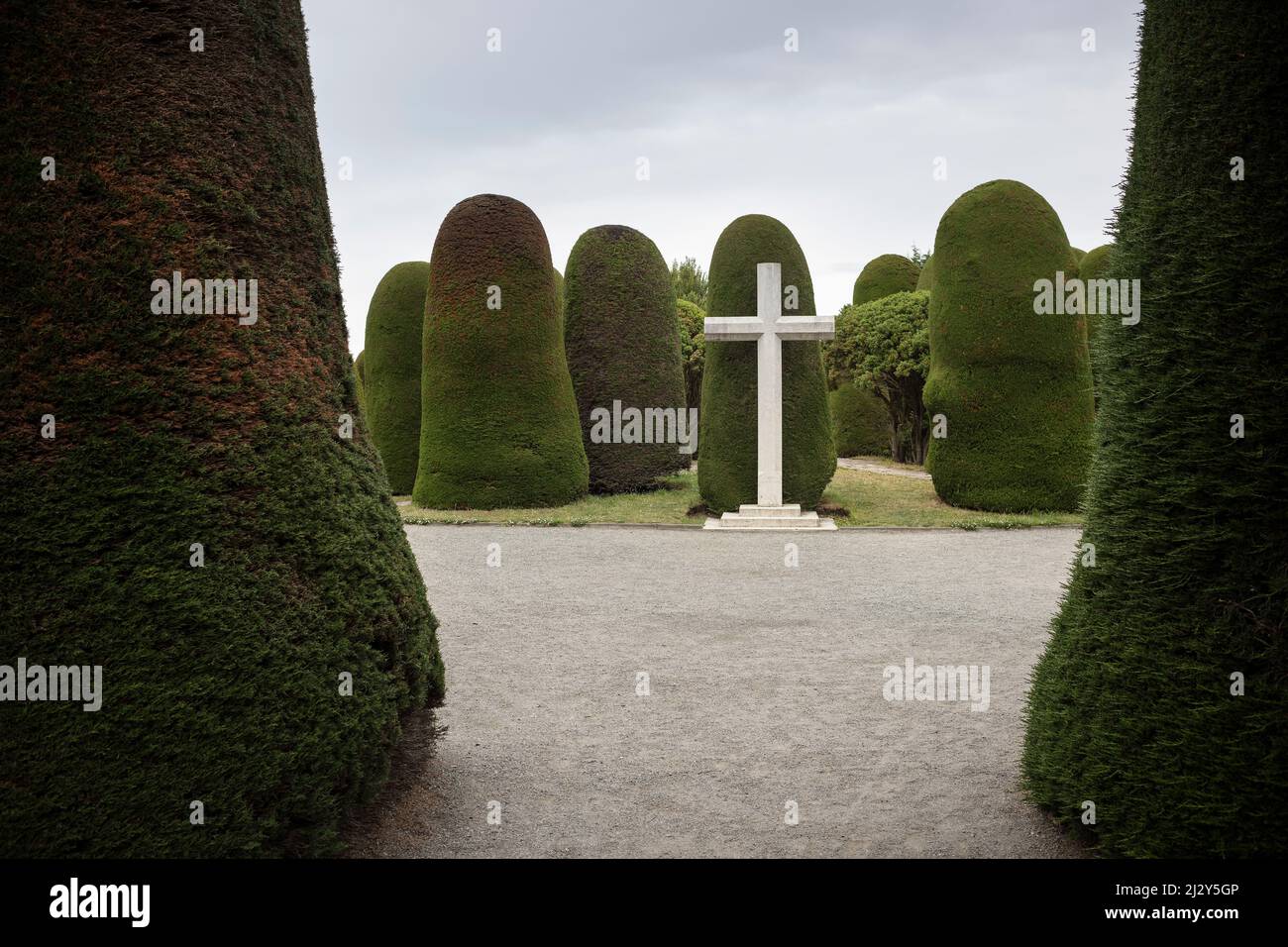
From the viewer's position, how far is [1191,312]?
123 inches

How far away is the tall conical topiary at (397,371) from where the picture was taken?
2011 cm

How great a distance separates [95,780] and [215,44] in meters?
2.62

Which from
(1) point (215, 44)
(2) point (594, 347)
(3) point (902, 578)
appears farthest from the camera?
(2) point (594, 347)

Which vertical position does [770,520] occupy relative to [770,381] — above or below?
below

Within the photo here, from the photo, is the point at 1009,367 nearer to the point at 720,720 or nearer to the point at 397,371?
the point at 720,720

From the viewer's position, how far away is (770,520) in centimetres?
1507

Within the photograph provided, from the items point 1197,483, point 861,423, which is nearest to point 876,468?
point 861,423

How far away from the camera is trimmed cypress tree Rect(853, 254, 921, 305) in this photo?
30.6m

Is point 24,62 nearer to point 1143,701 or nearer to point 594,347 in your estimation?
point 1143,701

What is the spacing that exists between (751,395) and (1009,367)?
4531 mm

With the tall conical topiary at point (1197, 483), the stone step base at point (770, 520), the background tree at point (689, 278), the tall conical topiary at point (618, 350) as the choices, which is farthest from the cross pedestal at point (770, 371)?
the background tree at point (689, 278)

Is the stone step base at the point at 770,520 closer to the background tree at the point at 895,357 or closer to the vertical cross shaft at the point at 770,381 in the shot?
the vertical cross shaft at the point at 770,381
